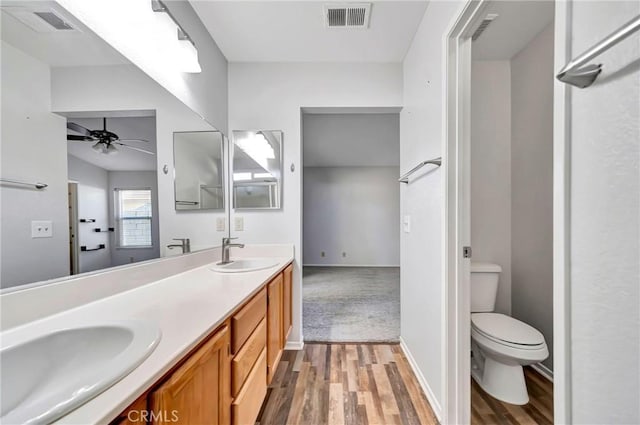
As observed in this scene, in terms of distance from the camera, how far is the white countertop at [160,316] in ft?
1.43

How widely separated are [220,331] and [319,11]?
1.94m

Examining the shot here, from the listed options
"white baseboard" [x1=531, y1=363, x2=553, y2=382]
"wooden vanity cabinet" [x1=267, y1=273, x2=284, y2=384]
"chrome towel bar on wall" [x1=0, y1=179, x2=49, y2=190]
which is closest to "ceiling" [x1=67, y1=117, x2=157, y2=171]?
"chrome towel bar on wall" [x1=0, y1=179, x2=49, y2=190]

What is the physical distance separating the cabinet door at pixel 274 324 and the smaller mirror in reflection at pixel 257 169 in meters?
0.76

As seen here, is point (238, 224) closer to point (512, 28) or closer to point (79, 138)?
point (79, 138)

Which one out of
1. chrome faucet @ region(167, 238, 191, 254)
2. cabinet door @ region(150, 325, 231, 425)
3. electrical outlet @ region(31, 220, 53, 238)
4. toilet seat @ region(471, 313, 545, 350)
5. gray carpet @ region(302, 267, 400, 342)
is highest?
electrical outlet @ region(31, 220, 53, 238)

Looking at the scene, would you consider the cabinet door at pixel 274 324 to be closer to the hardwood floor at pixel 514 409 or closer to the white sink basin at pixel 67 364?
the white sink basin at pixel 67 364

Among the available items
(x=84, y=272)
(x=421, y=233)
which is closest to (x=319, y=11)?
(x=421, y=233)

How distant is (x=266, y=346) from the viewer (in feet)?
4.53

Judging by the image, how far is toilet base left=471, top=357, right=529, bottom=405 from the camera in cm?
152

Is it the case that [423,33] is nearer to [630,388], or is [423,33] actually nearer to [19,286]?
[630,388]

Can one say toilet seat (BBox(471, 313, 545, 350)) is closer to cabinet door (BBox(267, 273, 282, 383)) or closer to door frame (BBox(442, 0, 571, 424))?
door frame (BBox(442, 0, 571, 424))

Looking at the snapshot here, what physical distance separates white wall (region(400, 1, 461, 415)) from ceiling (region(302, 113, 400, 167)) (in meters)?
1.66

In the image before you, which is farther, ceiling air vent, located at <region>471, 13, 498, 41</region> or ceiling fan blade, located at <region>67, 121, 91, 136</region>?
ceiling air vent, located at <region>471, 13, 498, 41</region>

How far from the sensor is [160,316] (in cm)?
82
